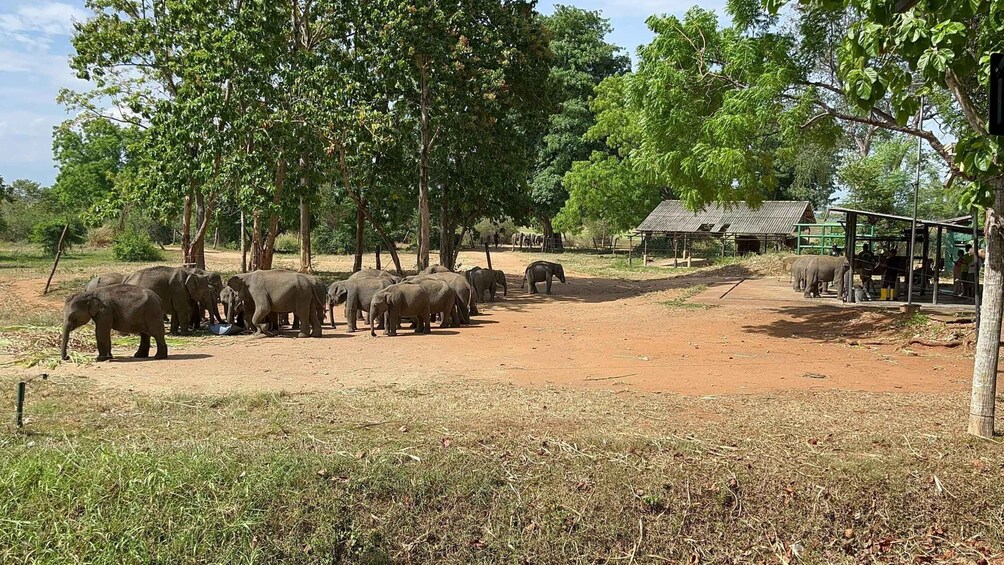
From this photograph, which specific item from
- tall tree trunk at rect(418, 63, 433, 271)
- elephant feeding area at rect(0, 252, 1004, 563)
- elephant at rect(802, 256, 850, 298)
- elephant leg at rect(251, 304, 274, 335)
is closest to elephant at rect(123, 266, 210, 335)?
elephant leg at rect(251, 304, 274, 335)

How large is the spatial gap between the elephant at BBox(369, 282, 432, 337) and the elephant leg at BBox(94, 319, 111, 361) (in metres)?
5.18

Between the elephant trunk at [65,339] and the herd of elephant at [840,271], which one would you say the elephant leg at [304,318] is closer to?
the elephant trunk at [65,339]

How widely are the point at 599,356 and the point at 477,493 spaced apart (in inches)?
278

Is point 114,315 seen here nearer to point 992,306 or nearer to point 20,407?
point 20,407

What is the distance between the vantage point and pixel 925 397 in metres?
9.66

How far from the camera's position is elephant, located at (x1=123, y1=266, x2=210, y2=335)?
15016 millimetres

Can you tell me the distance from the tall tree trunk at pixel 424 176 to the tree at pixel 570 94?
25.6 metres

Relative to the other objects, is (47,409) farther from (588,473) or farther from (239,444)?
(588,473)

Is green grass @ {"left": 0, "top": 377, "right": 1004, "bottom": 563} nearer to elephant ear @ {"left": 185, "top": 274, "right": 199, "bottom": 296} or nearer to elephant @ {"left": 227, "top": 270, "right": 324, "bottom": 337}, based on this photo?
elephant @ {"left": 227, "top": 270, "right": 324, "bottom": 337}

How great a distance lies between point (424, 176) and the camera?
85.2 feet

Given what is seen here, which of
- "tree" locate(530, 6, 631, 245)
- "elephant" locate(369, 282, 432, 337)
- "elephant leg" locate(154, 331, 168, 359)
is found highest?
"tree" locate(530, 6, 631, 245)

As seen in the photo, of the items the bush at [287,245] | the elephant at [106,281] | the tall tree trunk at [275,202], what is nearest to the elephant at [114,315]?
the elephant at [106,281]

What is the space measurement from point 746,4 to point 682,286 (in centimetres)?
1481

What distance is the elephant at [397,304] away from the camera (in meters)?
15.5
